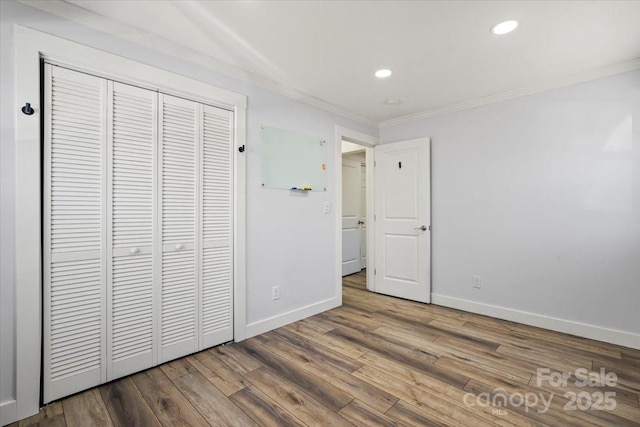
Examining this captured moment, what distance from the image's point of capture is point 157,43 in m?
2.05

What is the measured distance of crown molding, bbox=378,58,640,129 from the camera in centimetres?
242

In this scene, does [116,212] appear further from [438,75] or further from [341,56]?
[438,75]

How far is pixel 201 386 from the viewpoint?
1.88m

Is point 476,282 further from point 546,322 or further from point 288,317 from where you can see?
point 288,317

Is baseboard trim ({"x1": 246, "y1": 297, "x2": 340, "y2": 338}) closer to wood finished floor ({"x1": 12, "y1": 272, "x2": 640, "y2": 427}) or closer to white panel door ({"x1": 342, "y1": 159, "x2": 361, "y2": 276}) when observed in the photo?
wood finished floor ({"x1": 12, "y1": 272, "x2": 640, "y2": 427})

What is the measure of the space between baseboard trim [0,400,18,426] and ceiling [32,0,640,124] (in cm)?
229

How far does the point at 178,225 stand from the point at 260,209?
0.73 metres

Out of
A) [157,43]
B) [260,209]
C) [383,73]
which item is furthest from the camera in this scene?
[260,209]

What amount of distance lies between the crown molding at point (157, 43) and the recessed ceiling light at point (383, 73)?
2.55ft

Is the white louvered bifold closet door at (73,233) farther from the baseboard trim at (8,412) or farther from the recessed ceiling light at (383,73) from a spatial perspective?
the recessed ceiling light at (383,73)

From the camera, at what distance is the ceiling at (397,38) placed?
5.71ft

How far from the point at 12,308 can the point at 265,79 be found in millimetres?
2401

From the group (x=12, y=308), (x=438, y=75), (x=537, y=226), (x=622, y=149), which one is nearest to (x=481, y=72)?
(x=438, y=75)

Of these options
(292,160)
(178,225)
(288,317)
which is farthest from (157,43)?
(288,317)
